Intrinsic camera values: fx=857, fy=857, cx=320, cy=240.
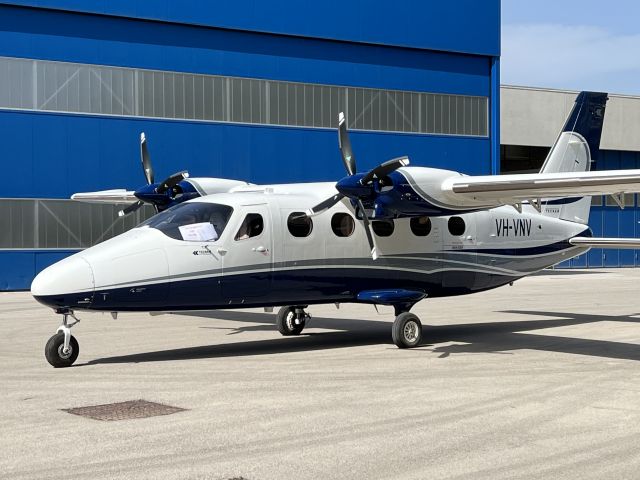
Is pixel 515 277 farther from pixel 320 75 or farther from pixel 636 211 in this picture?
pixel 636 211

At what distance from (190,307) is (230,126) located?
84.2 feet

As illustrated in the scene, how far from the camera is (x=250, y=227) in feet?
50.3

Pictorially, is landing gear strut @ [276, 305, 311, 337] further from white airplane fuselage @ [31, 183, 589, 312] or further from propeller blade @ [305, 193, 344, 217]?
propeller blade @ [305, 193, 344, 217]

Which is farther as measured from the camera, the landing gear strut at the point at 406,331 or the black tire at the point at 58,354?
the landing gear strut at the point at 406,331

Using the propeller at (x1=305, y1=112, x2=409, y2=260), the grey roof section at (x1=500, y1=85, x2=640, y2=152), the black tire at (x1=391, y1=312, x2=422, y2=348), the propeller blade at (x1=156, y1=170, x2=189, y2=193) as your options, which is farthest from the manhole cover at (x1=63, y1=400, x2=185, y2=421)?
the grey roof section at (x1=500, y1=85, x2=640, y2=152)

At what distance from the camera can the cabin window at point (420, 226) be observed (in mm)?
17359

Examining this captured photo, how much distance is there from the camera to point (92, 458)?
25.8 ft

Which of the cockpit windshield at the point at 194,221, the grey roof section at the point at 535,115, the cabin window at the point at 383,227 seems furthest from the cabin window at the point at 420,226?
the grey roof section at the point at 535,115

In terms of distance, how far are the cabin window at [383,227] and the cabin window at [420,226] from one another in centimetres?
53

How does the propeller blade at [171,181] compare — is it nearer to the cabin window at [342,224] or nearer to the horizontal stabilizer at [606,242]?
the cabin window at [342,224]

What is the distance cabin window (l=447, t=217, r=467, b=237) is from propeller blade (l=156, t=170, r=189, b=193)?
5.87m

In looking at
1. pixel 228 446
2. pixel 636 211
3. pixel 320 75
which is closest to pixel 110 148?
pixel 320 75

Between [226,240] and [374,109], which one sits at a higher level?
[374,109]

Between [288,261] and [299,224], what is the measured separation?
2.63 ft
